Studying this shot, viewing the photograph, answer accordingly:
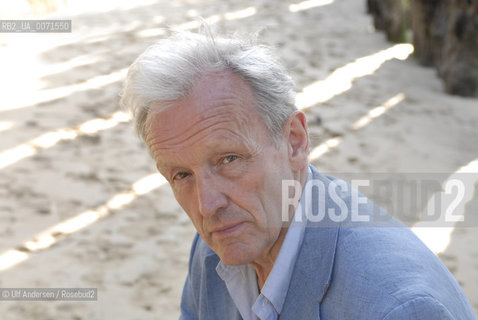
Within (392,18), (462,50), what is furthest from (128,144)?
(392,18)

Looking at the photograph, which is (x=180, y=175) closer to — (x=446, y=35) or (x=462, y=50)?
(x=462, y=50)

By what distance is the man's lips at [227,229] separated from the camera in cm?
141

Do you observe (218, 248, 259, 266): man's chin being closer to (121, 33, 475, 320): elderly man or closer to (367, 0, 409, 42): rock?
(121, 33, 475, 320): elderly man

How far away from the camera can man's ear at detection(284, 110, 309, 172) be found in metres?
1.48

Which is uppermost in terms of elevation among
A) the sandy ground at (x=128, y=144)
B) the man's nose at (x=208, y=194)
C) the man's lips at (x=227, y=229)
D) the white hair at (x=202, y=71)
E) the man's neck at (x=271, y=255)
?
the white hair at (x=202, y=71)

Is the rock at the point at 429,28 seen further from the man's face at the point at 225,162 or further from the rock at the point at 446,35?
the man's face at the point at 225,162

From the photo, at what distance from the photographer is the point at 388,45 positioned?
22.6 feet

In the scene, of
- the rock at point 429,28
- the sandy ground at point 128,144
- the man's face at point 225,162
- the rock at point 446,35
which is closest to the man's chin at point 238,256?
the man's face at point 225,162

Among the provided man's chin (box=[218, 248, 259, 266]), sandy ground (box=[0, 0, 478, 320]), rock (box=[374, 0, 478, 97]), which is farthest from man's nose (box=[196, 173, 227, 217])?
rock (box=[374, 0, 478, 97])

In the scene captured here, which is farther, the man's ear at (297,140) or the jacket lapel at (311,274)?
the man's ear at (297,140)

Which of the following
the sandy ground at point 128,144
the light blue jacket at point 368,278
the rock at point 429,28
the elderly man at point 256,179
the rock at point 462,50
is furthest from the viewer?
the rock at point 429,28

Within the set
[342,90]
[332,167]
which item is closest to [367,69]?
[342,90]

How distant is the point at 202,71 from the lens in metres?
1.35

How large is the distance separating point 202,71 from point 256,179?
0.95 feet
